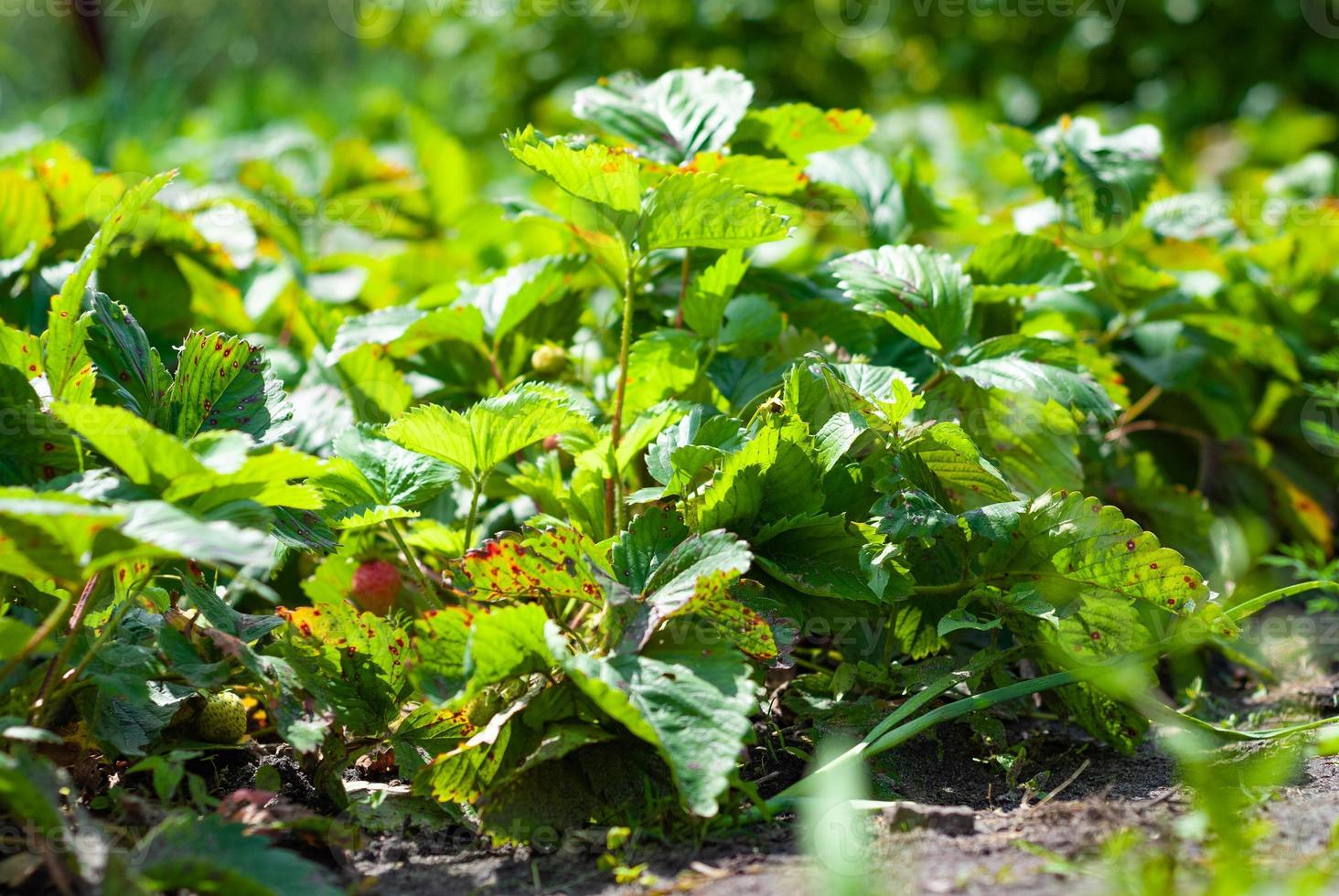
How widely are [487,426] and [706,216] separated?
14.7 inches

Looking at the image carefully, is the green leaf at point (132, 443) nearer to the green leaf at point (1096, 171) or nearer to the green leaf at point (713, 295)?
the green leaf at point (713, 295)

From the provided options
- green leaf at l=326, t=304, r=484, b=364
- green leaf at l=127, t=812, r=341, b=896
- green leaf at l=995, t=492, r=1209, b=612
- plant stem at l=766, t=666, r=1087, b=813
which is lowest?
plant stem at l=766, t=666, r=1087, b=813

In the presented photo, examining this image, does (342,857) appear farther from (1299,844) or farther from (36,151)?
(36,151)

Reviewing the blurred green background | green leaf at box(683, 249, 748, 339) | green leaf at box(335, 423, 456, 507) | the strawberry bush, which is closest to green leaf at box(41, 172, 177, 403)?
the strawberry bush

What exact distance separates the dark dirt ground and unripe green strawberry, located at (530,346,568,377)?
0.75 m

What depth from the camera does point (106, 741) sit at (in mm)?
1281

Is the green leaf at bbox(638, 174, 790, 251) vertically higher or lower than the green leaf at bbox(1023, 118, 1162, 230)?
higher

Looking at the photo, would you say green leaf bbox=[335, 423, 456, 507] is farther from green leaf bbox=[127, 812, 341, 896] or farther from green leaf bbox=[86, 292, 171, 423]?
green leaf bbox=[127, 812, 341, 896]

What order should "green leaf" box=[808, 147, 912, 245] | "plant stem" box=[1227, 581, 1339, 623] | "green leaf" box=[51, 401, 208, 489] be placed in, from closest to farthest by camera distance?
"green leaf" box=[51, 401, 208, 489]
"plant stem" box=[1227, 581, 1339, 623]
"green leaf" box=[808, 147, 912, 245]

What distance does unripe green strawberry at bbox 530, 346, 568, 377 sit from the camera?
1.84m

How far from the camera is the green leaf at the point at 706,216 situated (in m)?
1.46

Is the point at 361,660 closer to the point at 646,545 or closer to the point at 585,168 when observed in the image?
the point at 646,545

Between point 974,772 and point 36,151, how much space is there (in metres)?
2.19

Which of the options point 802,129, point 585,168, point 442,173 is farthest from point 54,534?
point 442,173
